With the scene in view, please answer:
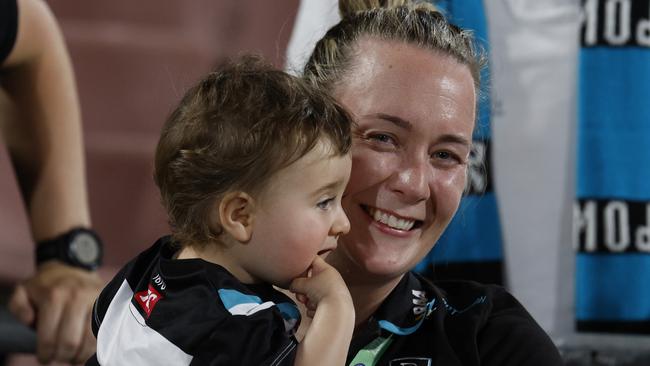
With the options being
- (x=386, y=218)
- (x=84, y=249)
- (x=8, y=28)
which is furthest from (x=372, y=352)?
(x=8, y=28)

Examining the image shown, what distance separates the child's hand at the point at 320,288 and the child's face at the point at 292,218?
2cm

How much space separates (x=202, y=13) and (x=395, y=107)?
202 cm

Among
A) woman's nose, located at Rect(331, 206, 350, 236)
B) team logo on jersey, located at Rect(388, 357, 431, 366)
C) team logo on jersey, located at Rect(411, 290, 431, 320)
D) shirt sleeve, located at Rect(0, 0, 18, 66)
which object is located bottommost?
team logo on jersey, located at Rect(388, 357, 431, 366)

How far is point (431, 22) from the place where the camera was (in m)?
1.48

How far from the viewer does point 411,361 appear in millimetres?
1357

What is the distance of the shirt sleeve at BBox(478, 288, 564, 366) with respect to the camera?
4.44 ft

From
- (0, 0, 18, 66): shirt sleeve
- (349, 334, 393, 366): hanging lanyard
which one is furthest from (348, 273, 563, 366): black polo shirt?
(0, 0, 18, 66): shirt sleeve

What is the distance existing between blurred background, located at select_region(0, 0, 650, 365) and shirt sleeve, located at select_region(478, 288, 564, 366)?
0.94 metres

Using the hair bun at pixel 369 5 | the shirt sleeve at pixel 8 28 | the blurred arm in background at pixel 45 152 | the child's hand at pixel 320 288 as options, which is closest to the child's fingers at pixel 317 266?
the child's hand at pixel 320 288

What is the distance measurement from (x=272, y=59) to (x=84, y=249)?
625 mm

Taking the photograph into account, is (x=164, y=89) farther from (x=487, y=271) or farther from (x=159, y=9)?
(x=487, y=271)

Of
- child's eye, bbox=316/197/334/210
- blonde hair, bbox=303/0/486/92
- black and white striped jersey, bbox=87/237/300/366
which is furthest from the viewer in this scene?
blonde hair, bbox=303/0/486/92

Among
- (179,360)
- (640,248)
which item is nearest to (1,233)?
(640,248)

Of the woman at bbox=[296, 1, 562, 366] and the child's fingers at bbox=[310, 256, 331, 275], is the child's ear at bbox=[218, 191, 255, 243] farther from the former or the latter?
the woman at bbox=[296, 1, 562, 366]
